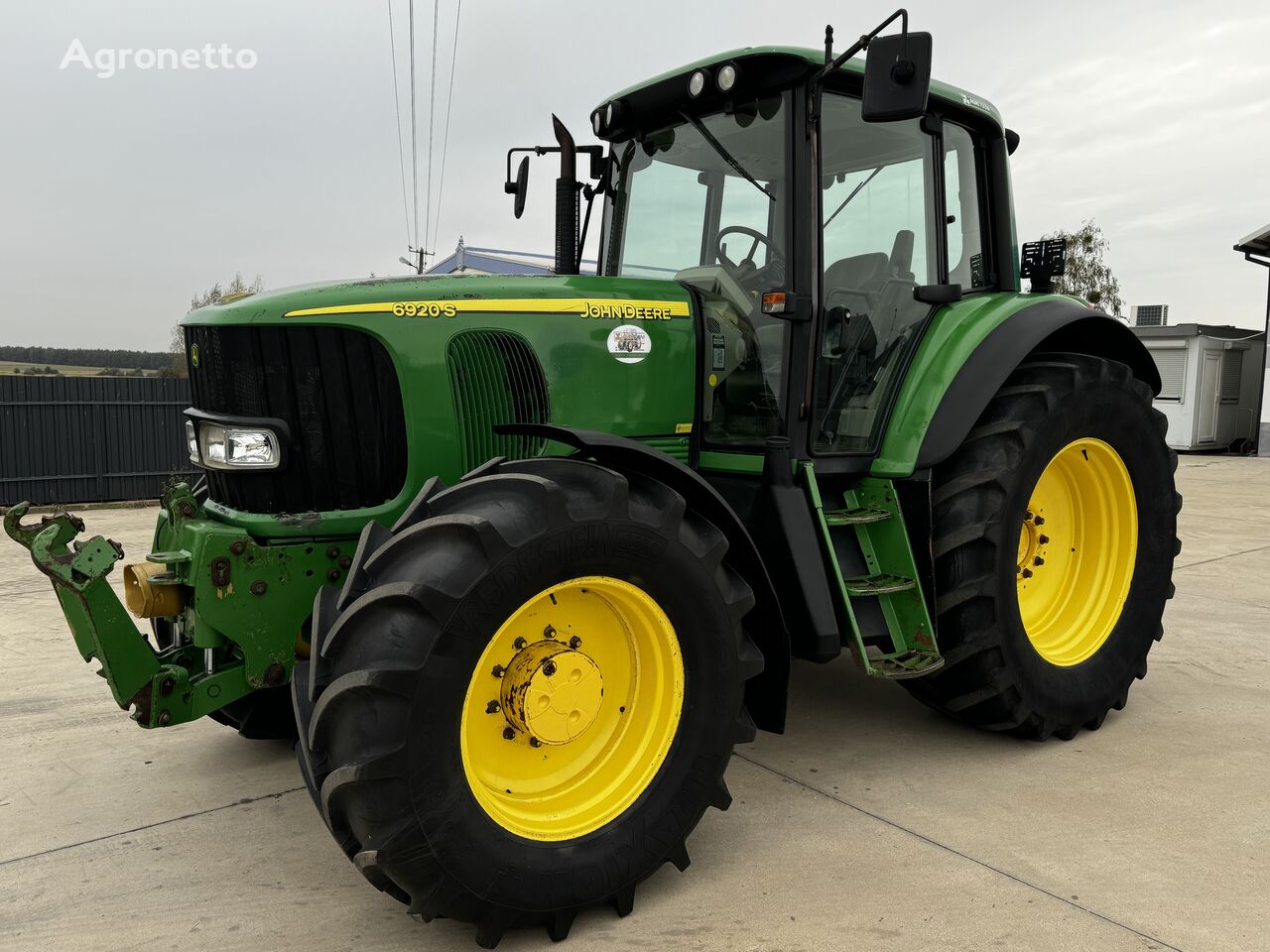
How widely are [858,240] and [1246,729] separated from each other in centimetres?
259

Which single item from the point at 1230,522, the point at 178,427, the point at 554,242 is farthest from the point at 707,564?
the point at 178,427

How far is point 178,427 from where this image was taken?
1330cm

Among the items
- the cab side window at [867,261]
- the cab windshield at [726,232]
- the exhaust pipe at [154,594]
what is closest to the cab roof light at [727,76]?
the cab windshield at [726,232]

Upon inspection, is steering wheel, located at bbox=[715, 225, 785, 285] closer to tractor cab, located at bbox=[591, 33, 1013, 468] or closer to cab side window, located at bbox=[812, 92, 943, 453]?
tractor cab, located at bbox=[591, 33, 1013, 468]

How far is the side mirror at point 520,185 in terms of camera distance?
446 cm

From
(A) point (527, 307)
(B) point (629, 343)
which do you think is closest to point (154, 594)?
(A) point (527, 307)

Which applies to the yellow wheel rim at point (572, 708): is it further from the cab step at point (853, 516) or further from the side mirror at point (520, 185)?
the side mirror at point (520, 185)

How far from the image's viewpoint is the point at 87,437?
502 inches

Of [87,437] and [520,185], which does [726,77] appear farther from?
[87,437]

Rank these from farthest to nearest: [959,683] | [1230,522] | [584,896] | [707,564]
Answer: [1230,522]
[959,683]
[707,564]
[584,896]

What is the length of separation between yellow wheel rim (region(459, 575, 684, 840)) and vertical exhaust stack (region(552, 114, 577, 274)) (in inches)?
83.9

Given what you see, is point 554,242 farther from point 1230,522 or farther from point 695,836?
point 1230,522

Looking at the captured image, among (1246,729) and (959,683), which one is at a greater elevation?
(959,683)

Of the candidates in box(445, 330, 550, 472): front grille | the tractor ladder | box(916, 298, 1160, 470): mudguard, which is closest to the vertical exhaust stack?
box(445, 330, 550, 472): front grille
